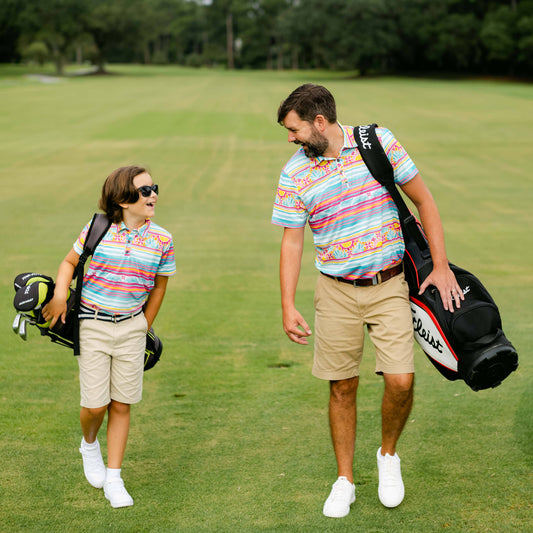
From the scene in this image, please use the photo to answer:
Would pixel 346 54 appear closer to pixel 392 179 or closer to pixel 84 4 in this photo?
pixel 84 4

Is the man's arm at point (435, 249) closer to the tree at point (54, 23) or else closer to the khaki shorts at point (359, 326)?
the khaki shorts at point (359, 326)

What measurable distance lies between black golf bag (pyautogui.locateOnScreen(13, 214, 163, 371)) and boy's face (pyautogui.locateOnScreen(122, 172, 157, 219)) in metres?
0.15

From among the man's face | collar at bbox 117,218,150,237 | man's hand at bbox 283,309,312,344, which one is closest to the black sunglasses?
collar at bbox 117,218,150,237

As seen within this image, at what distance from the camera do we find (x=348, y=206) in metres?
3.77

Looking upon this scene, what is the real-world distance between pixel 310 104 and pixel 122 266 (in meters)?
1.26

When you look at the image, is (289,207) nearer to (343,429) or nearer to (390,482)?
(343,429)

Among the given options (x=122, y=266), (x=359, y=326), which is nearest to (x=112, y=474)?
(x=122, y=266)

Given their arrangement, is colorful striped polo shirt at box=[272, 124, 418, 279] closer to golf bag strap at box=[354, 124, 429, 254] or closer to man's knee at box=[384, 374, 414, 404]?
golf bag strap at box=[354, 124, 429, 254]

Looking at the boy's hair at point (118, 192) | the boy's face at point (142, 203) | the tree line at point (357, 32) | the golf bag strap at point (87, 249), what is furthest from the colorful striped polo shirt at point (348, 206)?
the tree line at point (357, 32)

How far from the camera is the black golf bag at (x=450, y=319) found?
3.59 metres

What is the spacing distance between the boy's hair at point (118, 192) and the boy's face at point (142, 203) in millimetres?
20

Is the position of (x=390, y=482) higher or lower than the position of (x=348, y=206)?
lower

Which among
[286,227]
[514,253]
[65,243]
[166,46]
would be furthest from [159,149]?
[166,46]

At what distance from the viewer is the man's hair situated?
3701 mm
